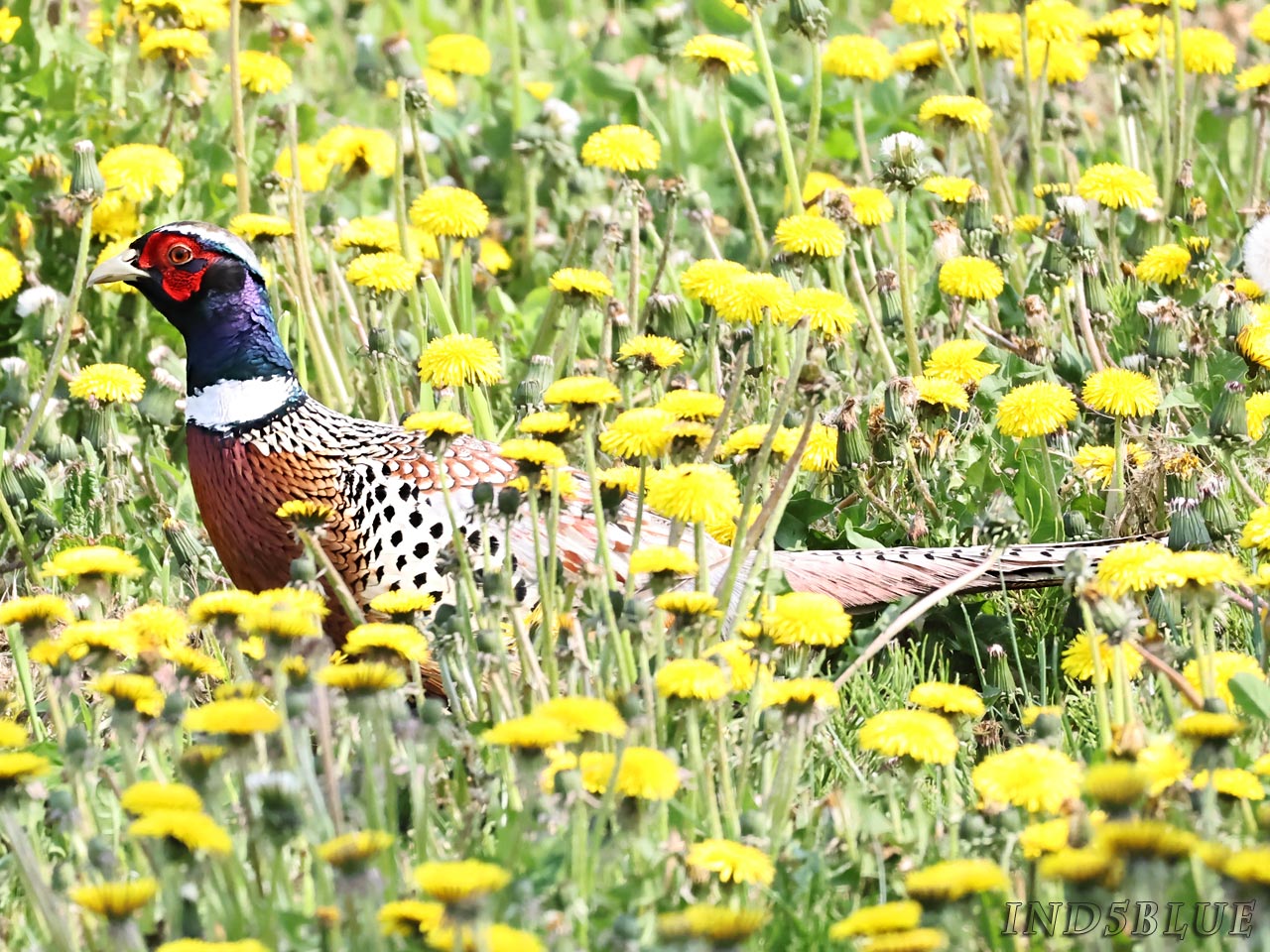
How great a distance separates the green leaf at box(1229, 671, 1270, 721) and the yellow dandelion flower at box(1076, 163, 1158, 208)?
192cm

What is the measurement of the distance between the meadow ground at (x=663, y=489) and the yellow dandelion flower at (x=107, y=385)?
18mm

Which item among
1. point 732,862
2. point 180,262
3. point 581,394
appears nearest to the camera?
point 732,862

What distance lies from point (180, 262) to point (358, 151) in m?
1.11

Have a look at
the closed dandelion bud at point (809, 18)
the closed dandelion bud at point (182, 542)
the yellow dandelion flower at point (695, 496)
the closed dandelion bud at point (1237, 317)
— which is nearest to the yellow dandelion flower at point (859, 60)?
the closed dandelion bud at point (809, 18)

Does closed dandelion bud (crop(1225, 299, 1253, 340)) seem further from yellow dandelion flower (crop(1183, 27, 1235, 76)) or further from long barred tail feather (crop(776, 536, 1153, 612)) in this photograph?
→ yellow dandelion flower (crop(1183, 27, 1235, 76))

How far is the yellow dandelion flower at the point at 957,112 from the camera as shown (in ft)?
14.9

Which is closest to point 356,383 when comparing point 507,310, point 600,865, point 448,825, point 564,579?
point 507,310

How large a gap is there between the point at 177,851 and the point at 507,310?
327 cm

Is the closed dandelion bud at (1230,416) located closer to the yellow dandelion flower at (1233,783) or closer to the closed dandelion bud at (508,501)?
the yellow dandelion flower at (1233,783)

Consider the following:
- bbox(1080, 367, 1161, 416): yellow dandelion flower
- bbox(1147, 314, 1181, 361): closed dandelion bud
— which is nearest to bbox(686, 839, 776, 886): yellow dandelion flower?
bbox(1080, 367, 1161, 416): yellow dandelion flower

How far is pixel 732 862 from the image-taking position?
239 centimetres

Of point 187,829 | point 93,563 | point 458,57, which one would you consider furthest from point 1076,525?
point 458,57

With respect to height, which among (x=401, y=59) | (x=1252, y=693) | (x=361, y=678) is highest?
(x=401, y=59)

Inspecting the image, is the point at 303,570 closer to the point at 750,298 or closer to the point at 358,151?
the point at 750,298
